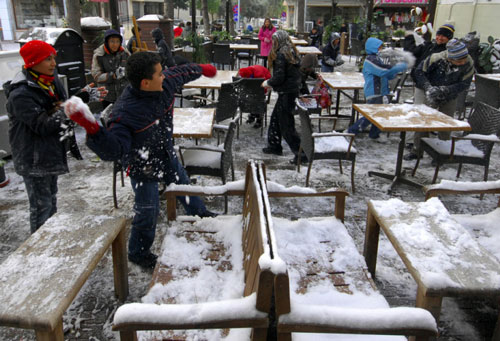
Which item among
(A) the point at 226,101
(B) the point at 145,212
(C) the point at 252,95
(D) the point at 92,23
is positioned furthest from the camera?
(D) the point at 92,23

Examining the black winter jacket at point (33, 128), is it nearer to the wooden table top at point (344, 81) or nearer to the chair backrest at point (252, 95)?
the chair backrest at point (252, 95)

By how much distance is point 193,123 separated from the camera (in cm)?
471

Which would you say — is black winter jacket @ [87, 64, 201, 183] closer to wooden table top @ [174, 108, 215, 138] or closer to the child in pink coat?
wooden table top @ [174, 108, 215, 138]

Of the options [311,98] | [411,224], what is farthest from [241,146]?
[411,224]

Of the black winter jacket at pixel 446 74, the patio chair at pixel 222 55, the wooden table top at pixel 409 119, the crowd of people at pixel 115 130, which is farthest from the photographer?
the patio chair at pixel 222 55

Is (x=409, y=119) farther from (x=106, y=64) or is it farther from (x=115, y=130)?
(x=106, y=64)

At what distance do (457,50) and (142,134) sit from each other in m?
4.35

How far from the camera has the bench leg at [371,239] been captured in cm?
310

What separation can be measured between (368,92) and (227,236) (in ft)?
14.2

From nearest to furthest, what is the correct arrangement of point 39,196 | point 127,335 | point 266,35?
point 127,335, point 39,196, point 266,35

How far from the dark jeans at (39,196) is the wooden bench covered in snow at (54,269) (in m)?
0.57

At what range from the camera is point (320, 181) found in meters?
5.38

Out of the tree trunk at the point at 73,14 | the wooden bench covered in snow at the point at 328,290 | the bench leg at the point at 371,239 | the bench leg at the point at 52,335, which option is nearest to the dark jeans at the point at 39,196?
Result: the bench leg at the point at 52,335

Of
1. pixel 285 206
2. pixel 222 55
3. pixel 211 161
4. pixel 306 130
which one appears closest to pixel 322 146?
pixel 306 130
